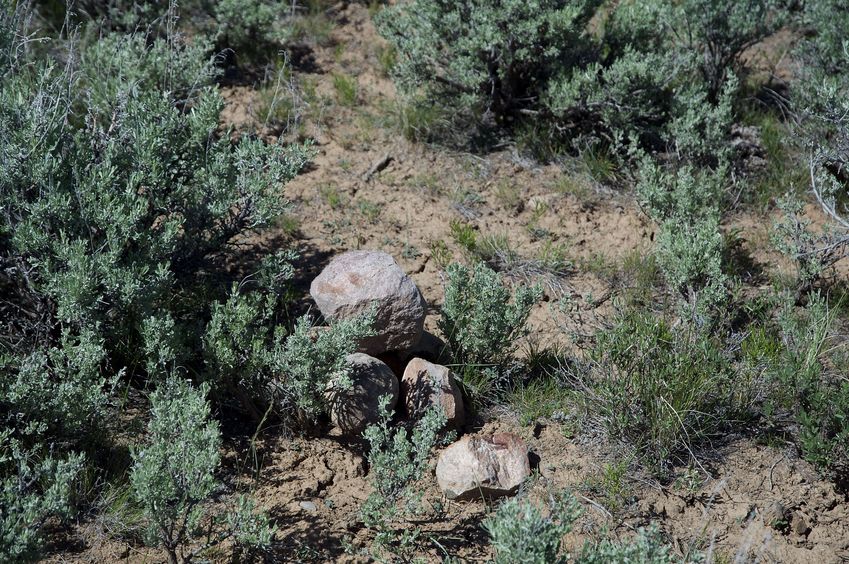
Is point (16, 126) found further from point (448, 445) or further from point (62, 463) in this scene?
point (448, 445)

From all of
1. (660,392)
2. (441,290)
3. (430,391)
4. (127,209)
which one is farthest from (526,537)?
(127,209)

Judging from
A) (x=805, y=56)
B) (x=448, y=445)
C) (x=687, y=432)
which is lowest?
(x=448, y=445)

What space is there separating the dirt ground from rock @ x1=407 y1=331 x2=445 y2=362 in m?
0.33

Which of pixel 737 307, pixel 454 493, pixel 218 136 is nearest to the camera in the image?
pixel 454 493

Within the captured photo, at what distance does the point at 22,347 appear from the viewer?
4.30 meters

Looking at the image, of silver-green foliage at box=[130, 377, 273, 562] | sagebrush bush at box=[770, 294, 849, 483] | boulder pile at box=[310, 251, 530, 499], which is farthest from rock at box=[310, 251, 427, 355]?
sagebrush bush at box=[770, 294, 849, 483]

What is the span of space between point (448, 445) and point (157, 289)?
5.51 feet

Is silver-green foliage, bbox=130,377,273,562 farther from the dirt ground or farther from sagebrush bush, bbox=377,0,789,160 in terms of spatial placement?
sagebrush bush, bbox=377,0,789,160

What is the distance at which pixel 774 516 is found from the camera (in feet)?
13.5

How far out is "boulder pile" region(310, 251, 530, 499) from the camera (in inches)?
162

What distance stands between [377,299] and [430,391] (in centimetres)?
55

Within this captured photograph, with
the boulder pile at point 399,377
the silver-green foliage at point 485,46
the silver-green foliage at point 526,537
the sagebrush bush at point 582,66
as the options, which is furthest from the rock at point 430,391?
the silver-green foliage at point 485,46

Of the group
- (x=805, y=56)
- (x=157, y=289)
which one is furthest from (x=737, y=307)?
(x=157, y=289)

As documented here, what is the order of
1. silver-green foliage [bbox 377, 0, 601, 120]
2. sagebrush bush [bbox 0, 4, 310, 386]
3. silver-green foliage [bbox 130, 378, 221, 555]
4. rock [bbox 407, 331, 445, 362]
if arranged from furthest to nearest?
silver-green foliage [bbox 377, 0, 601, 120], rock [bbox 407, 331, 445, 362], sagebrush bush [bbox 0, 4, 310, 386], silver-green foliage [bbox 130, 378, 221, 555]
